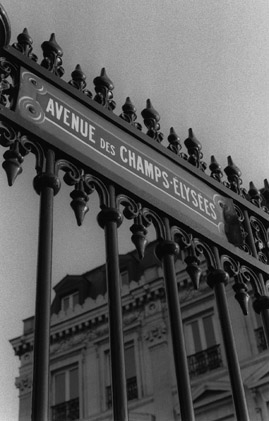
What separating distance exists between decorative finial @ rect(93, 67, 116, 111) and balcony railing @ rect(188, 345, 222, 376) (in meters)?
15.1

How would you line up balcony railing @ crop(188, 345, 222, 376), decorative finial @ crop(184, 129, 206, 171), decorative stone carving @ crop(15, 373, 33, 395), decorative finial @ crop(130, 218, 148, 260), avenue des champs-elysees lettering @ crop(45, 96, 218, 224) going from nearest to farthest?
1. decorative finial @ crop(130, 218, 148, 260)
2. avenue des champs-elysees lettering @ crop(45, 96, 218, 224)
3. decorative finial @ crop(184, 129, 206, 171)
4. balcony railing @ crop(188, 345, 222, 376)
5. decorative stone carving @ crop(15, 373, 33, 395)

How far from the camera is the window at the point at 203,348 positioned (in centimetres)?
1895

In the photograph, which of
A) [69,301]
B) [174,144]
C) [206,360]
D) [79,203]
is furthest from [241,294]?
[69,301]

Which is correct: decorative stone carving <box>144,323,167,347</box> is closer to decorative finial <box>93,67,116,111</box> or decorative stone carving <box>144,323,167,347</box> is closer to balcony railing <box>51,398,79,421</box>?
balcony railing <box>51,398,79,421</box>

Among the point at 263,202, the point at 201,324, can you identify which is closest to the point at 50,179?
the point at 263,202

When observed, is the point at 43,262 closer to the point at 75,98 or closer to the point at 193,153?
the point at 75,98

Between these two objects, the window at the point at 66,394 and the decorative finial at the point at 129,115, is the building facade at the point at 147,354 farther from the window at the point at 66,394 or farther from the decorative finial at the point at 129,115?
the decorative finial at the point at 129,115

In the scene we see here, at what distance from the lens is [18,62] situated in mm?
4277

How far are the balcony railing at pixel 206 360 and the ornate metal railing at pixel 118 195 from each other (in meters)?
14.2

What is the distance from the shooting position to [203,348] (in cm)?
1903

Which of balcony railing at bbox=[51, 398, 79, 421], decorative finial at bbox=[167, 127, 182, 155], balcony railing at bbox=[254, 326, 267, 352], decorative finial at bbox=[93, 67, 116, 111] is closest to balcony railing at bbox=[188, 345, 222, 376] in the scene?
balcony railing at bbox=[254, 326, 267, 352]

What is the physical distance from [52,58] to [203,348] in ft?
50.8

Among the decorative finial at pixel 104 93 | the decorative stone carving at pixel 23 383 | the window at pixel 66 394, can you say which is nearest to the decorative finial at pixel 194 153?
the decorative finial at pixel 104 93

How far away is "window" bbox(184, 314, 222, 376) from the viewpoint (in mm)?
18953
